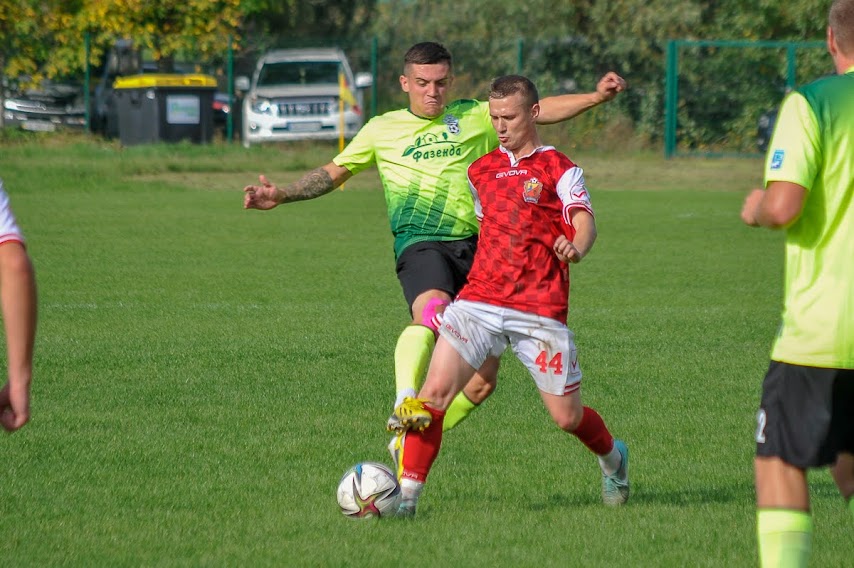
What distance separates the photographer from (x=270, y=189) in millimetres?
6262

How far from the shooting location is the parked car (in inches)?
1200

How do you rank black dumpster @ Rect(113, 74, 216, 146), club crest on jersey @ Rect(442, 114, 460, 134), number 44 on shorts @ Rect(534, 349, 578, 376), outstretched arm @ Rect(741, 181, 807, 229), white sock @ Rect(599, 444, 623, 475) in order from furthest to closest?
black dumpster @ Rect(113, 74, 216, 146)
club crest on jersey @ Rect(442, 114, 460, 134)
white sock @ Rect(599, 444, 623, 475)
number 44 on shorts @ Rect(534, 349, 578, 376)
outstretched arm @ Rect(741, 181, 807, 229)

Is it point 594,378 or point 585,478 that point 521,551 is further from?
point 594,378

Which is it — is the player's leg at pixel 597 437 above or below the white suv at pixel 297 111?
below

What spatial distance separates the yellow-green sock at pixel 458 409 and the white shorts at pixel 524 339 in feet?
1.79

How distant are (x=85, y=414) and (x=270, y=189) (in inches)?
87.1

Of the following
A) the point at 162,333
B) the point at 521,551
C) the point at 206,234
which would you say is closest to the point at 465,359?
the point at 521,551

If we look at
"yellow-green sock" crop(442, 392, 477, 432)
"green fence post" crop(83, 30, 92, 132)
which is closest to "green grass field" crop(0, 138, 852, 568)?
"yellow-green sock" crop(442, 392, 477, 432)

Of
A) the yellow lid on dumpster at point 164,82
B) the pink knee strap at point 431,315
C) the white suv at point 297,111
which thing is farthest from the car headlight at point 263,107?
the pink knee strap at point 431,315

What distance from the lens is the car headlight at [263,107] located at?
28219 mm

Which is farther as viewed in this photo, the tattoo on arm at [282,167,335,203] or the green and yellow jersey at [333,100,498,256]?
the green and yellow jersey at [333,100,498,256]

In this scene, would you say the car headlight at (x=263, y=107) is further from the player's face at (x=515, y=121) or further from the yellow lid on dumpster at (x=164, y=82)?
the player's face at (x=515, y=121)

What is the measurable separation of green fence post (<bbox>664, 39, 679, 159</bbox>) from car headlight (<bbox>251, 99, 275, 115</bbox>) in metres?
8.50

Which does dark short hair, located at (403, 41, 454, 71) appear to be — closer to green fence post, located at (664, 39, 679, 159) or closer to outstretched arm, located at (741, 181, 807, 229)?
outstretched arm, located at (741, 181, 807, 229)
